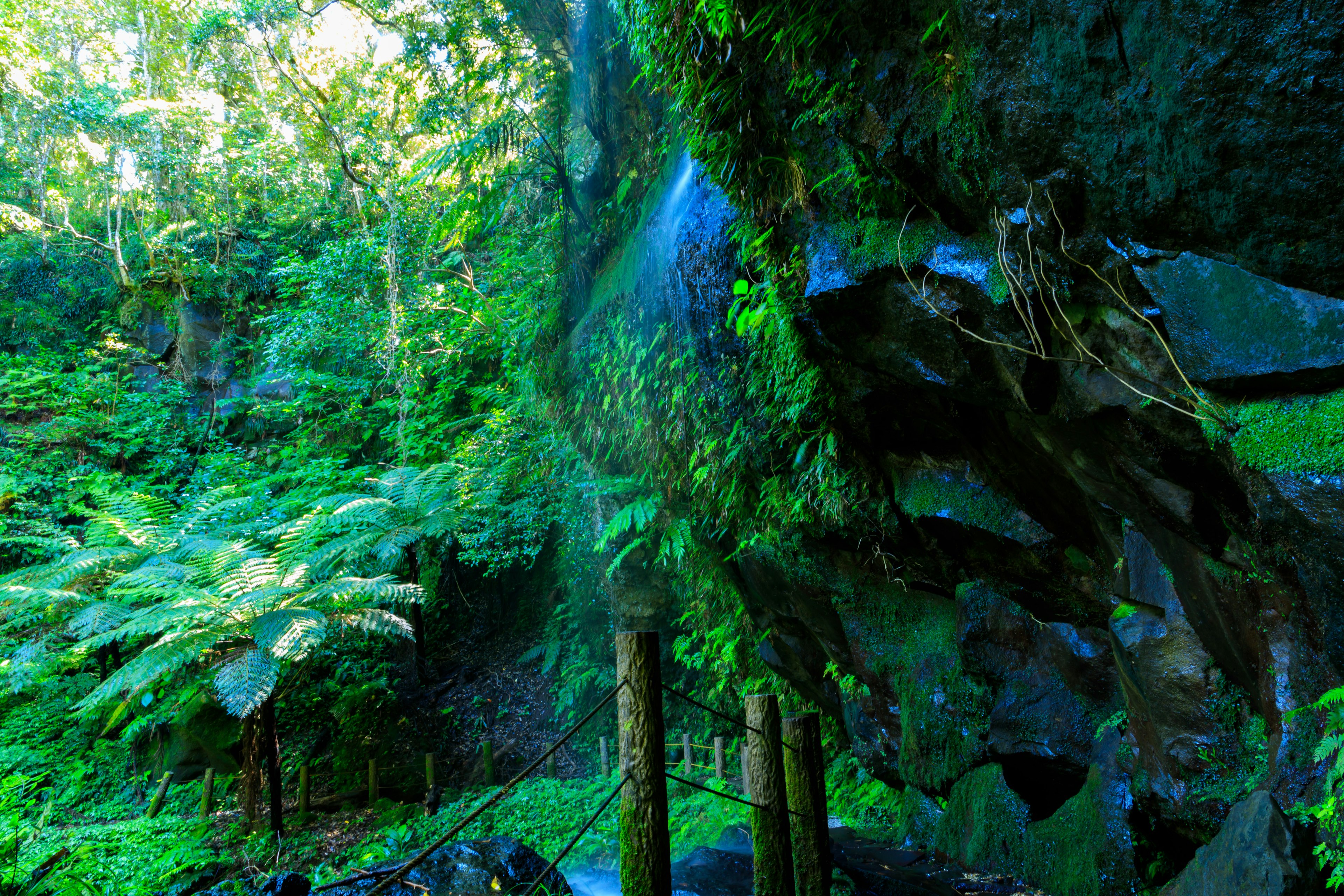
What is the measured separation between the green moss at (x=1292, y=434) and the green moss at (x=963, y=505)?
6.53ft

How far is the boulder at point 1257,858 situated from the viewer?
215cm

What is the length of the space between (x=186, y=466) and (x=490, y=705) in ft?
26.2

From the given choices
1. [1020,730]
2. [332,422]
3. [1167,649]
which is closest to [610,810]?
[1020,730]

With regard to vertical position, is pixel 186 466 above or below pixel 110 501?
above

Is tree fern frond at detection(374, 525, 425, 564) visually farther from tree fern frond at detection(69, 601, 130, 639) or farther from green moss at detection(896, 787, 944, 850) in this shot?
green moss at detection(896, 787, 944, 850)

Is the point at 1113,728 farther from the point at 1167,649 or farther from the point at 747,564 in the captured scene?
the point at 747,564

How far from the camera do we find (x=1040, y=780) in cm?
458

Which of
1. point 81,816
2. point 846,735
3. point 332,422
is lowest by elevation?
point 81,816

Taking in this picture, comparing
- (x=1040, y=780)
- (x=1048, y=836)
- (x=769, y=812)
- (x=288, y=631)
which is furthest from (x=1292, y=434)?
(x=288, y=631)

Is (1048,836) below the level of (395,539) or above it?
below

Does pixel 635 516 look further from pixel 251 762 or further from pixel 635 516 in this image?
pixel 251 762

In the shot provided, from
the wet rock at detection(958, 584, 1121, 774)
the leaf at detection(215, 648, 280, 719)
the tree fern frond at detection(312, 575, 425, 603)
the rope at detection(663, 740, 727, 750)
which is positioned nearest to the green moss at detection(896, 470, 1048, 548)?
the wet rock at detection(958, 584, 1121, 774)

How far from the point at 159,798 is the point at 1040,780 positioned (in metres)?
10.2

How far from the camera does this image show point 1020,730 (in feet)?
14.8
